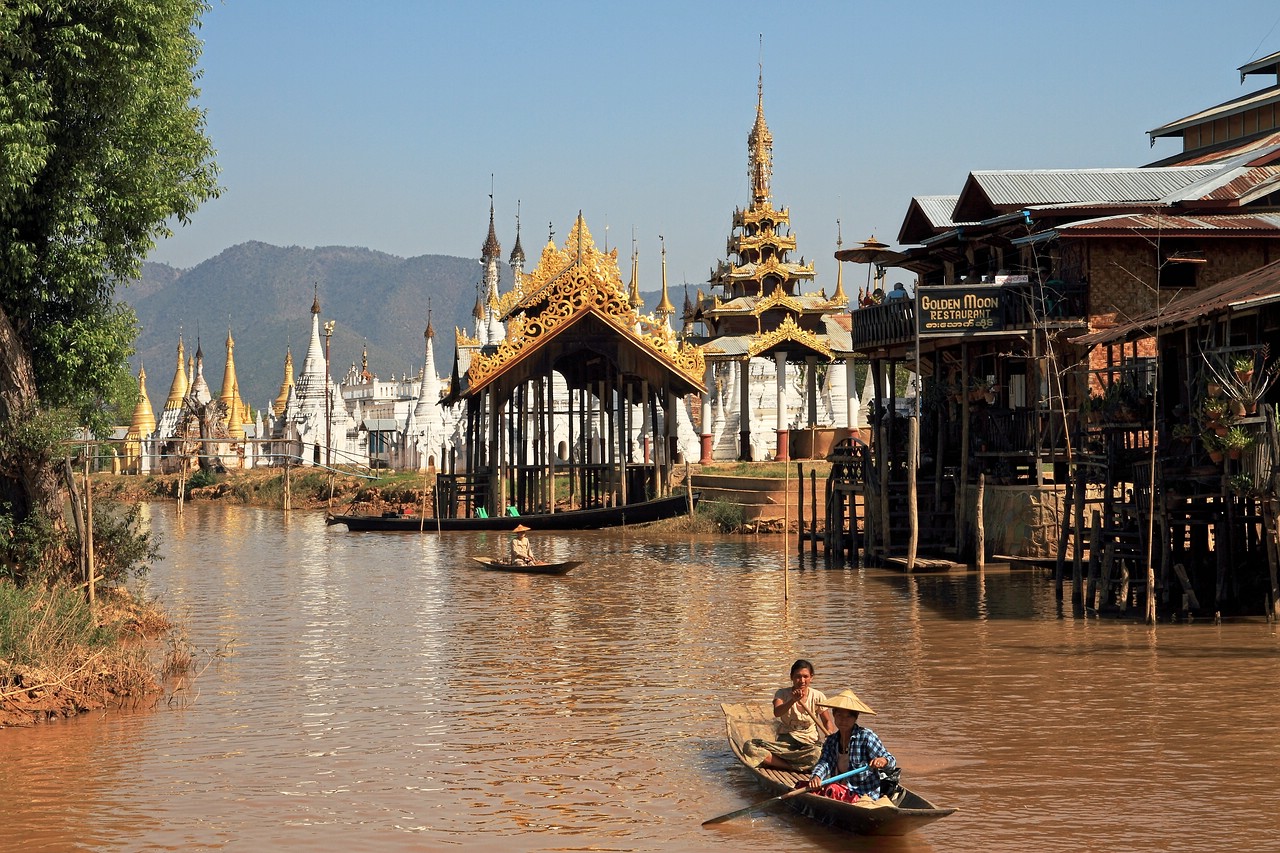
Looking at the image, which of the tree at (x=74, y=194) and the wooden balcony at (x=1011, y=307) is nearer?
the tree at (x=74, y=194)

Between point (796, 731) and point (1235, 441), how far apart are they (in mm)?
9150

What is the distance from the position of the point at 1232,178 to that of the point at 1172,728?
17546 millimetres

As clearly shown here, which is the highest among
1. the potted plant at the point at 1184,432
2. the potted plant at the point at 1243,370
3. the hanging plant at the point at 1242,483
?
the potted plant at the point at 1243,370

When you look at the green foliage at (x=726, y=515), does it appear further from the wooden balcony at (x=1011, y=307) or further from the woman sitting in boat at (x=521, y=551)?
the wooden balcony at (x=1011, y=307)

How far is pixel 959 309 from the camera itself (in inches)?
1156

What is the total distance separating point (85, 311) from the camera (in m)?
21.1

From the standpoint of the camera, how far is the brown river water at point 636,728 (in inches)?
508

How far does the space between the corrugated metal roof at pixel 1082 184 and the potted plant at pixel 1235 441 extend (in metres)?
11.3

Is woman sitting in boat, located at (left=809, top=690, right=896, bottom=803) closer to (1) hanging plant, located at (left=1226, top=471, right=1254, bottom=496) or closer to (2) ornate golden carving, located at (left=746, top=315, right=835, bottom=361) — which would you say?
(1) hanging plant, located at (left=1226, top=471, right=1254, bottom=496)

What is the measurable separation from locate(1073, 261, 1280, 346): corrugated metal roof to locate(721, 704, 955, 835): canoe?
9603 mm

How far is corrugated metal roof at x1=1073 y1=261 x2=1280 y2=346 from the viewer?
20.5 meters

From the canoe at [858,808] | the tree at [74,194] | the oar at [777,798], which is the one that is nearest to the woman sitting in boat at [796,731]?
the canoe at [858,808]

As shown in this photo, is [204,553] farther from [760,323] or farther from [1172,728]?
[1172,728]

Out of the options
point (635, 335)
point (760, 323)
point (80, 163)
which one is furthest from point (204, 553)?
point (80, 163)
